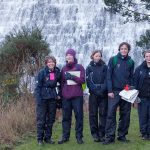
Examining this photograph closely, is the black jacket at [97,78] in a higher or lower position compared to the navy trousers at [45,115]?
higher

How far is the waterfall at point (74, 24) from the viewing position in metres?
25.9

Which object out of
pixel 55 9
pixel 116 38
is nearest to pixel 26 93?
pixel 116 38

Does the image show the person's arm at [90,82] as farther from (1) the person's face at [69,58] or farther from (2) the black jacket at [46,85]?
(2) the black jacket at [46,85]

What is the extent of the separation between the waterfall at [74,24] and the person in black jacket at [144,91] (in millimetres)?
16089

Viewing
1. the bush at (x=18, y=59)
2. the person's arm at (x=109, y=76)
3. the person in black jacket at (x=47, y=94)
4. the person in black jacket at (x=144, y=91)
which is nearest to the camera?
the person's arm at (x=109, y=76)

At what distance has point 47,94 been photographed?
28.3 ft

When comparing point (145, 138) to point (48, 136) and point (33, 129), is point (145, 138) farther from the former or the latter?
point (33, 129)

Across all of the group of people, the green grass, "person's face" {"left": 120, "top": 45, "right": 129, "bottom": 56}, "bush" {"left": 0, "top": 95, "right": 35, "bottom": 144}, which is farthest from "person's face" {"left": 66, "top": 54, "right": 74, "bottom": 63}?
"bush" {"left": 0, "top": 95, "right": 35, "bottom": 144}

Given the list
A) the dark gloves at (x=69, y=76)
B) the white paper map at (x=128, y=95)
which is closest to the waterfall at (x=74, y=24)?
the dark gloves at (x=69, y=76)

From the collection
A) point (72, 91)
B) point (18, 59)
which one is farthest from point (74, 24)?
point (72, 91)

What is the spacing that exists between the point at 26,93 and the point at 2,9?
18816 mm

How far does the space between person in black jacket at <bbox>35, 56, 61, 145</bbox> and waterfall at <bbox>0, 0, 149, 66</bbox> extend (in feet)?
52.7

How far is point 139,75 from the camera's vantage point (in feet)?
28.6

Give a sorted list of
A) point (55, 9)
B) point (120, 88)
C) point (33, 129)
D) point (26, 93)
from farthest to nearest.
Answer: point (55, 9) → point (26, 93) → point (33, 129) → point (120, 88)
